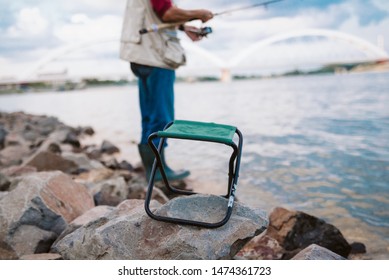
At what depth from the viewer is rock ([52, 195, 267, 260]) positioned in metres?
1.47

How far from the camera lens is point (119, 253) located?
151cm

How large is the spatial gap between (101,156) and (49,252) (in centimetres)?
314

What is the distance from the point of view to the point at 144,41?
2572 mm

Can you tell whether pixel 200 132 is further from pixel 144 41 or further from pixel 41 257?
pixel 144 41

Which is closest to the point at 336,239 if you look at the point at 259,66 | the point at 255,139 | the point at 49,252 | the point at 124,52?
the point at 49,252

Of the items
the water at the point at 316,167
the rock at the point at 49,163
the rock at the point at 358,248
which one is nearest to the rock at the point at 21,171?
the rock at the point at 49,163

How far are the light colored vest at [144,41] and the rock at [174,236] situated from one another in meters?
→ 1.18

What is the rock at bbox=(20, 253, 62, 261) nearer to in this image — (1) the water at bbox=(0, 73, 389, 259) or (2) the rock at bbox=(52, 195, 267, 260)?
(2) the rock at bbox=(52, 195, 267, 260)

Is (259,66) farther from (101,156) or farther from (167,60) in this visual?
(167,60)

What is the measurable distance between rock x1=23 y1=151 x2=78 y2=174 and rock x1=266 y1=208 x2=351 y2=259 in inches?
80.1

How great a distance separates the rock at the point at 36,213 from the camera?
6.12ft

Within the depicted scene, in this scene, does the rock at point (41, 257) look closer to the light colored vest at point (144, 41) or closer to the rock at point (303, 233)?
the rock at point (303, 233)

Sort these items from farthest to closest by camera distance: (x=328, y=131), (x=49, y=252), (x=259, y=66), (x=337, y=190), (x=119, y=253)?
1. (x=259, y=66)
2. (x=328, y=131)
3. (x=337, y=190)
4. (x=49, y=252)
5. (x=119, y=253)

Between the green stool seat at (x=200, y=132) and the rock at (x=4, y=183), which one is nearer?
the green stool seat at (x=200, y=132)
